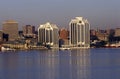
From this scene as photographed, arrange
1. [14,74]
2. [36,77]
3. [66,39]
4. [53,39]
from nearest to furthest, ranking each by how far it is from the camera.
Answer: [36,77] → [14,74] → [53,39] → [66,39]

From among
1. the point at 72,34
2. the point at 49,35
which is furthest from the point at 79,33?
the point at 49,35

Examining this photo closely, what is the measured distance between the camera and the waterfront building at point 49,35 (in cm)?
16925

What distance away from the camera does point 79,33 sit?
17350cm

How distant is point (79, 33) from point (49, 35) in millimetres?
9724

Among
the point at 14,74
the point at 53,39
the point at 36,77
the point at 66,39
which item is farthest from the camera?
the point at 66,39

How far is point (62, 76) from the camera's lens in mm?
39406

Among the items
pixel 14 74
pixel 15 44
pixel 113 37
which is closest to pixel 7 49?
pixel 15 44

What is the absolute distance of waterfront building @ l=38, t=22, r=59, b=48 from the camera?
169250mm

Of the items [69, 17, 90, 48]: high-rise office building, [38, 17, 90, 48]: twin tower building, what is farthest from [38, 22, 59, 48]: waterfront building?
[69, 17, 90, 48]: high-rise office building

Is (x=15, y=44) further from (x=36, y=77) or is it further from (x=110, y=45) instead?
(x=36, y=77)

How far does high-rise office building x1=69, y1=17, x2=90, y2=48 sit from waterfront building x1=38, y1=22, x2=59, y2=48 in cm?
485

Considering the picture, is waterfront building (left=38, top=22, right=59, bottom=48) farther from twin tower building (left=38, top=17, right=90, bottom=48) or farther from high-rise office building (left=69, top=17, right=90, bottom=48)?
high-rise office building (left=69, top=17, right=90, bottom=48)

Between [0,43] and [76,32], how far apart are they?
28221mm

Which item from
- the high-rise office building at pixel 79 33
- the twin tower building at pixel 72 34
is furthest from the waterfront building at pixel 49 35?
the high-rise office building at pixel 79 33
